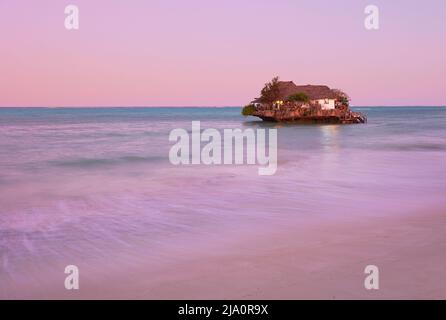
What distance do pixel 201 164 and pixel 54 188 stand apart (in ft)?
23.8

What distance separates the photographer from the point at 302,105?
6588 centimetres

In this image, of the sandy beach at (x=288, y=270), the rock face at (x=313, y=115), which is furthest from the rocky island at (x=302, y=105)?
the sandy beach at (x=288, y=270)

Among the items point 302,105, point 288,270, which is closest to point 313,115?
point 302,105

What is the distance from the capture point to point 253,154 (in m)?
25.8

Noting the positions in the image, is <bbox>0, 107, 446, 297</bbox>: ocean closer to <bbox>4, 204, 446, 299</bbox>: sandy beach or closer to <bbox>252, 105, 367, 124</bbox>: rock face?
<bbox>4, 204, 446, 299</bbox>: sandy beach

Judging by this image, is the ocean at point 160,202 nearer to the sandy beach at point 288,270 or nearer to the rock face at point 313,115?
the sandy beach at point 288,270

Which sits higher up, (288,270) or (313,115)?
(313,115)

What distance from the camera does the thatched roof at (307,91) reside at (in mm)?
67500

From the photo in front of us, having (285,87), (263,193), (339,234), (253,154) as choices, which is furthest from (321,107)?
(339,234)

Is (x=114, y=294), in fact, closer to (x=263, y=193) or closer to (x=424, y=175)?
(x=263, y=193)

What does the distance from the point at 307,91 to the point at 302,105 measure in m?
4.10

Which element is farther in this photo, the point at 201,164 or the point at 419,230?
the point at 201,164

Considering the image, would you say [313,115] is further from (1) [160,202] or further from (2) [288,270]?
(2) [288,270]

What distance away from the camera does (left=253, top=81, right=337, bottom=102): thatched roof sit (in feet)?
221
